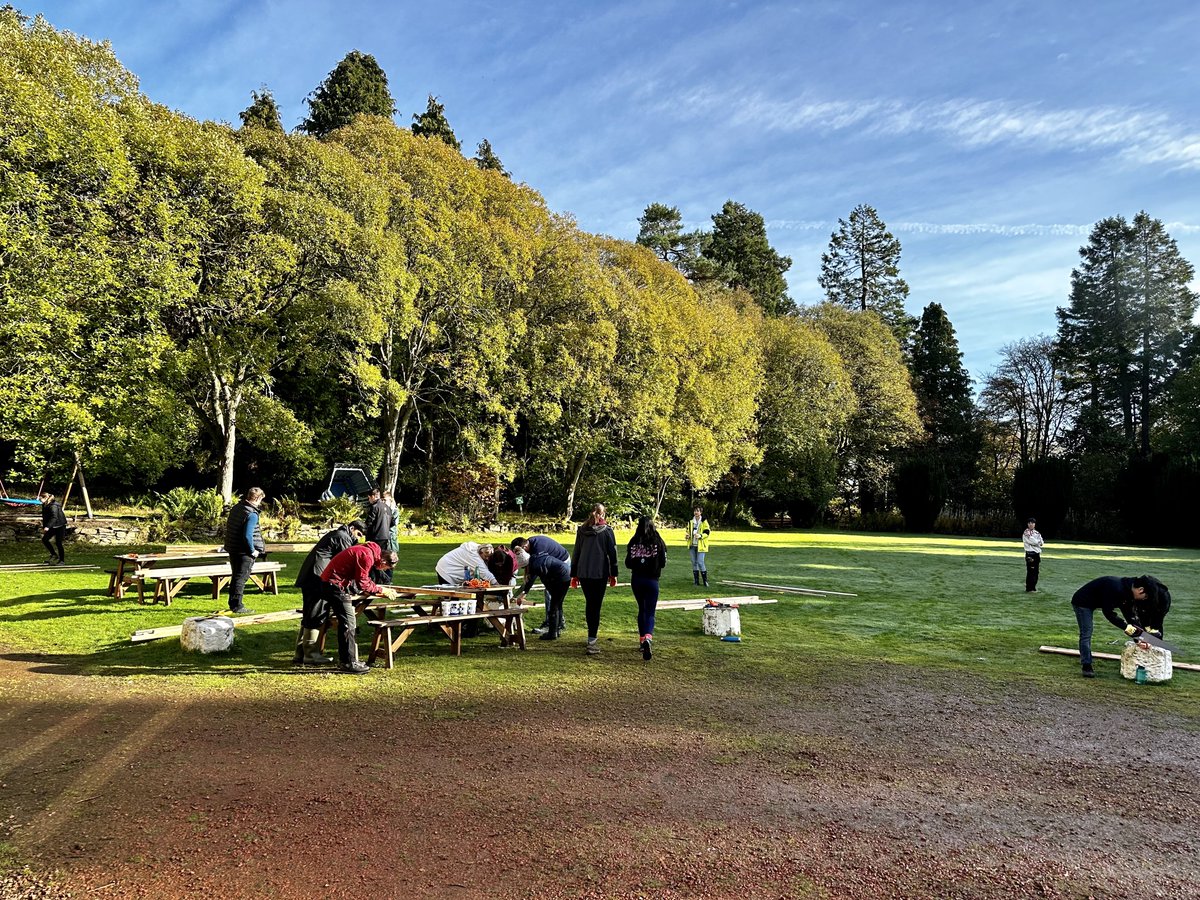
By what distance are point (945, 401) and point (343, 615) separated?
58.9 metres

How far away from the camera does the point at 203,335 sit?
69.8ft

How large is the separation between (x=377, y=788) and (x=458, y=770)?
1.84 ft

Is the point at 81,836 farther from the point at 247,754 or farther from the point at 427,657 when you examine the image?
the point at 427,657

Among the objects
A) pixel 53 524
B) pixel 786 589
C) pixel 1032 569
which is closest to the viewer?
pixel 786 589

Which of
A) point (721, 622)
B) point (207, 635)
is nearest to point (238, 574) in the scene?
point (207, 635)

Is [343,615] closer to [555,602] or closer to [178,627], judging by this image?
[555,602]

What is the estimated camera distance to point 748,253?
62.6 m

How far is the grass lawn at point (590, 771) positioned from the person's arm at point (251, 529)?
124cm

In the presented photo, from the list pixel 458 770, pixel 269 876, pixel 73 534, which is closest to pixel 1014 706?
pixel 458 770

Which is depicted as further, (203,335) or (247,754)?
(203,335)

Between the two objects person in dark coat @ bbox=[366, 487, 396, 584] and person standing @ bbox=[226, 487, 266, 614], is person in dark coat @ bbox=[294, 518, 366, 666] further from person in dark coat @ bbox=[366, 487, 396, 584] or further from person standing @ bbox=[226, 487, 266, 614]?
person in dark coat @ bbox=[366, 487, 396, 584]

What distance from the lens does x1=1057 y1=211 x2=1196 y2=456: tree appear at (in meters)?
54.2

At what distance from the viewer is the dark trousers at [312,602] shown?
7.86 metres

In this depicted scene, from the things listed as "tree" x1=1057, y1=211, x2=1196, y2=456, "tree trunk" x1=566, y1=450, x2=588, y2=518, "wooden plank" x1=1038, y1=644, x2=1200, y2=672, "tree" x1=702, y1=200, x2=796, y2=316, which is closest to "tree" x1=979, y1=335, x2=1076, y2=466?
"tree" x1=1057, y1=211, x2=1196, y2=456
